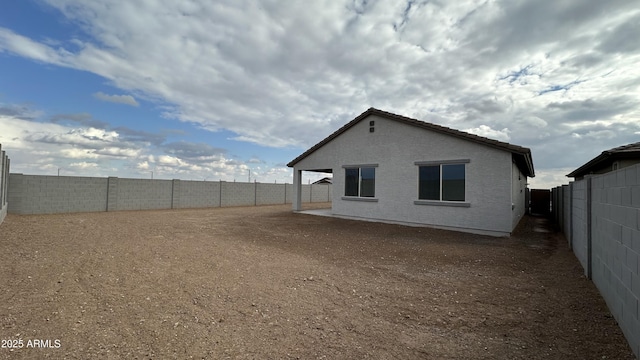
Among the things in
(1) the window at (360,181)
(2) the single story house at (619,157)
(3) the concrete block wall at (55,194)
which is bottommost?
(3) the concrete block wall at (55,194)

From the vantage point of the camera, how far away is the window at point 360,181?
13.9 meters

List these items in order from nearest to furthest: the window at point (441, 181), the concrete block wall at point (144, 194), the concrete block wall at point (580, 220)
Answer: the concrete block wall at point (580, 220) < the window at point (441, 181) < the concrete block wall at point (144, 194)

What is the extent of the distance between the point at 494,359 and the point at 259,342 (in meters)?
2.38

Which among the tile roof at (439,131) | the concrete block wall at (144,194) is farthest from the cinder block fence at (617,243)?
the concrete block wall at (144,194)

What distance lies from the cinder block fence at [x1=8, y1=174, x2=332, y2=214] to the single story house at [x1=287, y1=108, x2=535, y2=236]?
11663 millimetres

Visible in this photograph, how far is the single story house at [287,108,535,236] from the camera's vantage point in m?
10.6

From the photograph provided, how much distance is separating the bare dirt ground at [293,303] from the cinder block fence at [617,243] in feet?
0.82

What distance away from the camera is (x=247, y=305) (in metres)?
4.20

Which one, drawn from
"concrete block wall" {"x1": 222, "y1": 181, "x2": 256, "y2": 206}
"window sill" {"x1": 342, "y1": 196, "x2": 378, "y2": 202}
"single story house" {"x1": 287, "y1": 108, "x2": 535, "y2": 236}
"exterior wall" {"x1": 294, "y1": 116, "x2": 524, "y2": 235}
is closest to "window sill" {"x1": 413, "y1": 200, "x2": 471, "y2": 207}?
"single story house" {"x1": 287, "y1": 108, "x2": 535, "y2": 236}

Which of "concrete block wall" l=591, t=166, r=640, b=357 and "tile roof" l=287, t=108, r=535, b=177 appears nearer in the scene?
"concrete block wall" l=591, t=166, r=640, b=357

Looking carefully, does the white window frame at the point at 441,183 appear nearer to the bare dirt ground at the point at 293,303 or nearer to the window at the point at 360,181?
the window at the point at 360,181

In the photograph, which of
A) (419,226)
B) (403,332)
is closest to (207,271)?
(403,332)

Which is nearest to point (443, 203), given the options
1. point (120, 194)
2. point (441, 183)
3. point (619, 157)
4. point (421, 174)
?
point (441, 183)

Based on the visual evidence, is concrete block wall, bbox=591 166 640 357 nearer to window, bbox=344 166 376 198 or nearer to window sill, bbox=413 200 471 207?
window sill, bbox=413 200 471 207
